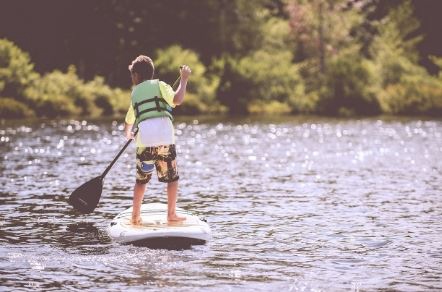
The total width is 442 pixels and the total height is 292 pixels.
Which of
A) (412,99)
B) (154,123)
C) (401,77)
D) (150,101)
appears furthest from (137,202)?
(401,77)

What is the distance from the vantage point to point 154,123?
12.3 m

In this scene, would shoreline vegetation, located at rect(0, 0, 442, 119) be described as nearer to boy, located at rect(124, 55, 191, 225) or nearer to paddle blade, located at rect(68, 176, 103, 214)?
paddle blade, located at rect(68, 176, 103, 214)

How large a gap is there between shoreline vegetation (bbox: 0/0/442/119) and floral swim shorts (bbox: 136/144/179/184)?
38983 mm

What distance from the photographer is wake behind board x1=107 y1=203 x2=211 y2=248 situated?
11.9m

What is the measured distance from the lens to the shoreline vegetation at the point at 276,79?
53.5 m

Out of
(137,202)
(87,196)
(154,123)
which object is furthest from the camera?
(87,196)

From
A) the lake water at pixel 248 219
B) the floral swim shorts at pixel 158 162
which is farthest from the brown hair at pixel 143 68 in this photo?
the lake water at pixel 248 219

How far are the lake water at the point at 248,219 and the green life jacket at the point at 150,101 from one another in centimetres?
172

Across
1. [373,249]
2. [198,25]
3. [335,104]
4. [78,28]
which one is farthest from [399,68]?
[373,249]

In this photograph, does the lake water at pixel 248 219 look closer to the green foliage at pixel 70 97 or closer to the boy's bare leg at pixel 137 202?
the boy's bare leg at pixel 137 202

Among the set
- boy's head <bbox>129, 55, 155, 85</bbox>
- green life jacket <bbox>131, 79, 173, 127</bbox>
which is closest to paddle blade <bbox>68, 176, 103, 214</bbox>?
green life jacket <bbox>131, 79, 173, 127</bbox>

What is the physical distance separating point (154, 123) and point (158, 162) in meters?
0.53

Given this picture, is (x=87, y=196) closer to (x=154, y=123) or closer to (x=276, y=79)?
(x=154, y=123)

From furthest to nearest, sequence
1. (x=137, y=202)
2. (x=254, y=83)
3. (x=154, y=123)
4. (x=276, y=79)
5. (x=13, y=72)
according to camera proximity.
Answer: (x=276, y=79) < (x=254, y=83) < (x=13, y=72) < (x=137, y=202) < (x=154, y=123)
